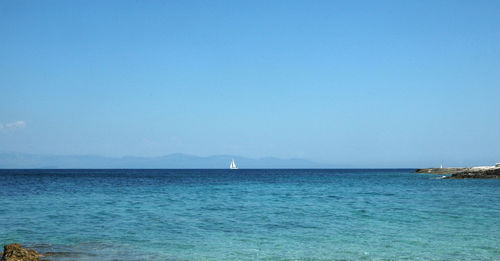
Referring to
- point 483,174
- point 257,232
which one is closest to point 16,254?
point 257,232

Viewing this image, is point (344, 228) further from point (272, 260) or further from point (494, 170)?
point (494, 170)

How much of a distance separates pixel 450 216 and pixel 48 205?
29044mm

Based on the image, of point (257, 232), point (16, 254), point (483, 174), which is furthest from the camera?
point (483, 174)

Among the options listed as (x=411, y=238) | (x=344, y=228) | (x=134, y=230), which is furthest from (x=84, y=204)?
(x=411, y=238)

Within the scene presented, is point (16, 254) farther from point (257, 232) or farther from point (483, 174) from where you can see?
point (483, 174)

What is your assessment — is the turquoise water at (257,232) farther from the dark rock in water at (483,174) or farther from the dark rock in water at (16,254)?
the dark rock in water at (483,174)

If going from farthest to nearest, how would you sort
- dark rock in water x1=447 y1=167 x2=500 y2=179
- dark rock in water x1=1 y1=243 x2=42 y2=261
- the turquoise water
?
dark rock in water x1=447 y1=167 x2=500 y2=179
the turquoise water
dark rock in water x1=1 y1=243 x2=42 y2=261

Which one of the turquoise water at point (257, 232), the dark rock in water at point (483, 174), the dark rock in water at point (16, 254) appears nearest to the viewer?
the dark rock in water at point (16, 254)

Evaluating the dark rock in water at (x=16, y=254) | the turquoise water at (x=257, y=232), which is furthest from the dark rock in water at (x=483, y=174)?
the dark rock in water at (x=16, y=254)

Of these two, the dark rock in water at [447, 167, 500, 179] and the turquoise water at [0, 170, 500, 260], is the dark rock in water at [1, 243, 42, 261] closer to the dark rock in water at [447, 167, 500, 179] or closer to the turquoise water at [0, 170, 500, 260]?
the turquoise water at [0, 170, 500, 260]

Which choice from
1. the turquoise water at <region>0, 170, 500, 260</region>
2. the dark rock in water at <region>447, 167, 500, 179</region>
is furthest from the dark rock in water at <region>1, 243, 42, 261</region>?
the dark rock in water at <region>447, 167, 500, 179</region>

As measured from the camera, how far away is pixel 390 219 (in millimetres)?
24906

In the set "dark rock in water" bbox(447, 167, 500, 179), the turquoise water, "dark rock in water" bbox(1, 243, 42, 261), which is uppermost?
"dark rock in water" bbox(447, 167, 500, 179)

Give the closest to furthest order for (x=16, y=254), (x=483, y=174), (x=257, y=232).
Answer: (x=16, y=254) < (x=257, y=232) < (x=483, y=174)
